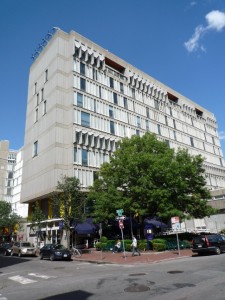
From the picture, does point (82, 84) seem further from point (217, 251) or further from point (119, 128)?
point (217, 251)

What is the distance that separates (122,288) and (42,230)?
3630 cm

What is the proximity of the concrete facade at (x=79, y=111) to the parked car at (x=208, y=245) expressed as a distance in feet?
69.6

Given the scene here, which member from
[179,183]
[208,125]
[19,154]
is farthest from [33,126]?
[19,154]

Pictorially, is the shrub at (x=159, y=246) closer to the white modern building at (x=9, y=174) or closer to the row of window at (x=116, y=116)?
the row of window at (x=116, y=116)

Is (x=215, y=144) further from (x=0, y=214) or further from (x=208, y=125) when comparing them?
(x=0, y=214)

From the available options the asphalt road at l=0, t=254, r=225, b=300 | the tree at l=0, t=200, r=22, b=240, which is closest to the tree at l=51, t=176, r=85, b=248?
the asphalt road at l=0, t=254, r=225, b=300

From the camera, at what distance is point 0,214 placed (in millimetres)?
60281

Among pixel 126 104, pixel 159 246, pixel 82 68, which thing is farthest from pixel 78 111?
pixel 159 246

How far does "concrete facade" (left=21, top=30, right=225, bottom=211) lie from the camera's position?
140 ft

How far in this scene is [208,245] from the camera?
68.7 ft

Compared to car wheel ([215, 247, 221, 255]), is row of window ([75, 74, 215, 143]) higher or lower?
higher

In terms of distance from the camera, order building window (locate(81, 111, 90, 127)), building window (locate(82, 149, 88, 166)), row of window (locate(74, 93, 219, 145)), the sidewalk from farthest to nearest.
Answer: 1. row of window (locate(74, 93, 219, 145))
2. building window (locate(81, 111, 90, 127))
3. building window (locate(82, 149, 88, 166))
4. the sidewalk

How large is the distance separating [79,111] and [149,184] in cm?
2076

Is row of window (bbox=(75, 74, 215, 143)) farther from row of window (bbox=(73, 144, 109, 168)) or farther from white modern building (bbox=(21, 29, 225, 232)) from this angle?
row of window (bbox=(73, 144, 109, 168))
